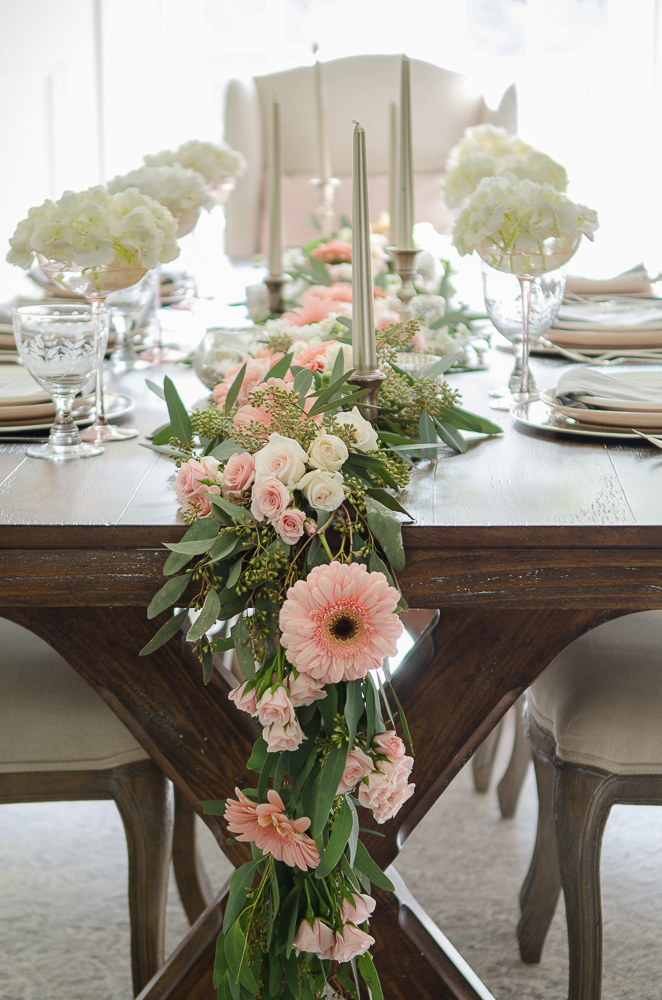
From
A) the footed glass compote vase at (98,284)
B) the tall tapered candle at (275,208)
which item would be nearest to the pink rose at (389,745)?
the footed glass compote vase at (98,284)

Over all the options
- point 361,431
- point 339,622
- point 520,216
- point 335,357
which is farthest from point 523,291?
point 339,622

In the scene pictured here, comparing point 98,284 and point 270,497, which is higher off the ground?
point 98,284

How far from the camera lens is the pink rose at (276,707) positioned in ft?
2.19

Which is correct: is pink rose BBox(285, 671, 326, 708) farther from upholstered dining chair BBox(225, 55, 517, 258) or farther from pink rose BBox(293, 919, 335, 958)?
upholstered dining chair BBox(225, 55, 517, 258)

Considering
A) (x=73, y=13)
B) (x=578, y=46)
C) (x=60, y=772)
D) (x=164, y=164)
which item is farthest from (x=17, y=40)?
(x=60, y=772)

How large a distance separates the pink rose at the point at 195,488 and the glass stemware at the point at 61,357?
0.25 meters

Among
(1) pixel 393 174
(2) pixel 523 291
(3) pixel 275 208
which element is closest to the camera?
(2) pixel 523 291

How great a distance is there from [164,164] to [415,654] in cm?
112

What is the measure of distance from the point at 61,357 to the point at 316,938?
1.84 ft

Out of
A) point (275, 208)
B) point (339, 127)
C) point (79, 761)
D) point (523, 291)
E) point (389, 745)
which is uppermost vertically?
point (339, 127)

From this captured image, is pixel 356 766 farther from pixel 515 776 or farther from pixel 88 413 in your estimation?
pixel 515 776

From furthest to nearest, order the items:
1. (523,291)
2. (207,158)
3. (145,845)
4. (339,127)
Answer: (339,127)
(207,158)
(523,291)
(145,845)

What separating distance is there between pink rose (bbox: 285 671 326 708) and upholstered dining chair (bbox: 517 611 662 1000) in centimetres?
39

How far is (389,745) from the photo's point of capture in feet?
2.35
